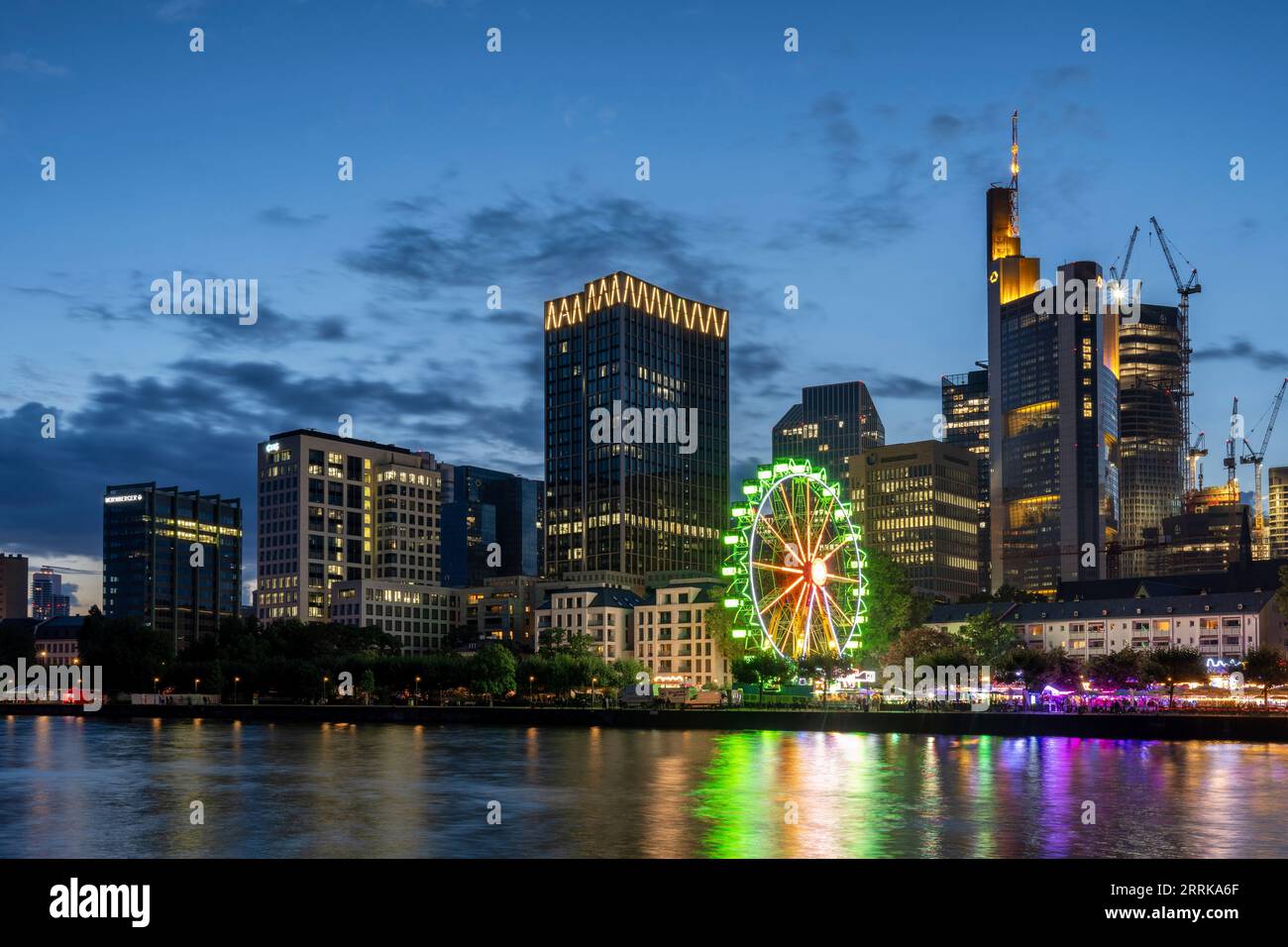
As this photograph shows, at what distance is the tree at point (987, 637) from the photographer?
189875mm

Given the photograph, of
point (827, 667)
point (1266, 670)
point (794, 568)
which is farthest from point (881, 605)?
point (1266, 670)

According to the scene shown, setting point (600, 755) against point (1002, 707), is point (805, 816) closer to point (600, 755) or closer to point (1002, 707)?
point (600, 755)

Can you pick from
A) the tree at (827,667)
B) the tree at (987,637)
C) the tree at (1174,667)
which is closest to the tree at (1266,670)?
the tree at (1174,667)

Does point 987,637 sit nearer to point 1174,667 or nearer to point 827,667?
point 1174,667

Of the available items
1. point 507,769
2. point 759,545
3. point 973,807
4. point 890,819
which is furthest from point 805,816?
point 759,545

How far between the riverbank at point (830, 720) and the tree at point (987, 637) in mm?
46525

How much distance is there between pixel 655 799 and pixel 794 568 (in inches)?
2606

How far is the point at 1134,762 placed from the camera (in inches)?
3725

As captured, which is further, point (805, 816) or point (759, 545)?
point (759, 545)

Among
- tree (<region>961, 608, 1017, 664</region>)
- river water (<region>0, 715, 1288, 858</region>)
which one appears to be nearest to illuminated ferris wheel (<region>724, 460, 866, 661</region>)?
river water (<region>0, 715, 1288, 858</region>)

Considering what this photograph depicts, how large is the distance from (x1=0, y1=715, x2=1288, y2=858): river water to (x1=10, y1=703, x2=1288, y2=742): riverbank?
2972 millimetres

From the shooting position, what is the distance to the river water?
55.0 m
